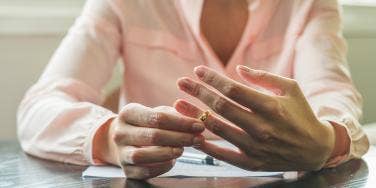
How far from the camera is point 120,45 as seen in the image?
1.16 meters

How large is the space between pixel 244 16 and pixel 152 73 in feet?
0.70

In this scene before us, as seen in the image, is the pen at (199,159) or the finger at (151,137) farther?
A: the pen at (199,159)

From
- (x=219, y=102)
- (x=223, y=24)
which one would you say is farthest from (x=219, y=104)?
(x=223, y=24)

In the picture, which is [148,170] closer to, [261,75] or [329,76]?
[261,75]

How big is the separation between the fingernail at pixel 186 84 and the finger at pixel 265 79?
0.06 meters

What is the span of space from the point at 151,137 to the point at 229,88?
120 millimetres

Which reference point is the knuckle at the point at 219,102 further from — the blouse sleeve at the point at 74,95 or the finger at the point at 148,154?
the blouse sleeve at the point at 74,95

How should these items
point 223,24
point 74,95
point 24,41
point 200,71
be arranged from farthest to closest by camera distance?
point 24,41, point 223,24, point 74,95, point 200,71

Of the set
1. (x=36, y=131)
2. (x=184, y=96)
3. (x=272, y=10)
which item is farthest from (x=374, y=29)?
(x=36, y=131)

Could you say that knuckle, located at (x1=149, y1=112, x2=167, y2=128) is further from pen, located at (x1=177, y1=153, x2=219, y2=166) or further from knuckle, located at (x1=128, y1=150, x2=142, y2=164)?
pen, located at (x1=177, y1=153, x2=219, y2=166)

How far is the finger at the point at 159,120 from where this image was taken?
2.16 ft

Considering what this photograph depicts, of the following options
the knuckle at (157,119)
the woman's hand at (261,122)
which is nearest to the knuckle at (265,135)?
the woman's hand at (261,122)

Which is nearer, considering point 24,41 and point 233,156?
point 233,156

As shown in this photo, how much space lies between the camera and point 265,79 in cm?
65
